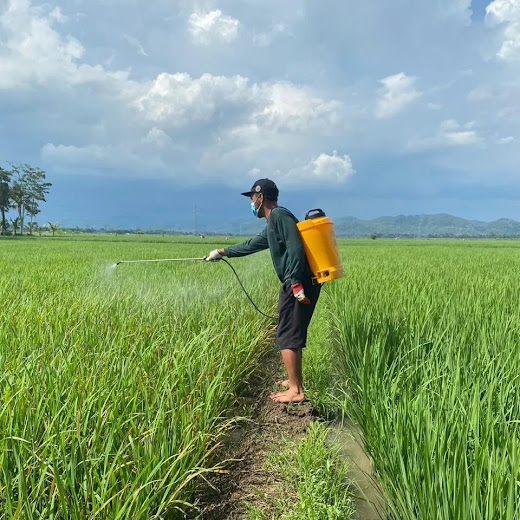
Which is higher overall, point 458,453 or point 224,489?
point 458,453

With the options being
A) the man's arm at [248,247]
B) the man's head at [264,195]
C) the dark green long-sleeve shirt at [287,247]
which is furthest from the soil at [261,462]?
the man's head at [264,195]

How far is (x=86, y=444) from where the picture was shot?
148cm

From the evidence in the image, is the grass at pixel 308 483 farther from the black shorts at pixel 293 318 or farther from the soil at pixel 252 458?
the black shorts at pixel 293 318

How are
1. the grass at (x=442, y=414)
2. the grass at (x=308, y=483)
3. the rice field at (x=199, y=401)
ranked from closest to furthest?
the grass at (x=442, y=414) → the rice field at (x=199, y=401) → the grass at (x=308, y=483)

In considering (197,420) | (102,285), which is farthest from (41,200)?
(197,420)

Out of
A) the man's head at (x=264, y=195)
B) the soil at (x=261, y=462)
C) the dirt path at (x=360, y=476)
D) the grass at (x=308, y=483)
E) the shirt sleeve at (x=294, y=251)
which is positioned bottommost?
the dirt path at (x=360, y=476)

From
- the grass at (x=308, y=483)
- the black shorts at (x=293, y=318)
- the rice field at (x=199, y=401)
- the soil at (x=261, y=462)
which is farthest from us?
the black shorts at (x=293, y=318)

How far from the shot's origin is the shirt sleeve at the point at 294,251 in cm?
237

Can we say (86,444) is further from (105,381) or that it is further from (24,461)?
(105,381)

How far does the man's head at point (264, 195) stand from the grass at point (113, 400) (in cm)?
100

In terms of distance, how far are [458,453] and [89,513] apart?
48.6 inches

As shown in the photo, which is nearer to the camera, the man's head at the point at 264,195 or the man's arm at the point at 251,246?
the man's head at the point at 264,195

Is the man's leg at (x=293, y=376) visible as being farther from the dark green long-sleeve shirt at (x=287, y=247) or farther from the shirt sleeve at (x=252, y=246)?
the shirt sleeve at (x=252, y=246)

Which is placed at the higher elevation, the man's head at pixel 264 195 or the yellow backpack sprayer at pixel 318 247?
the man's head at pixel 264 195
